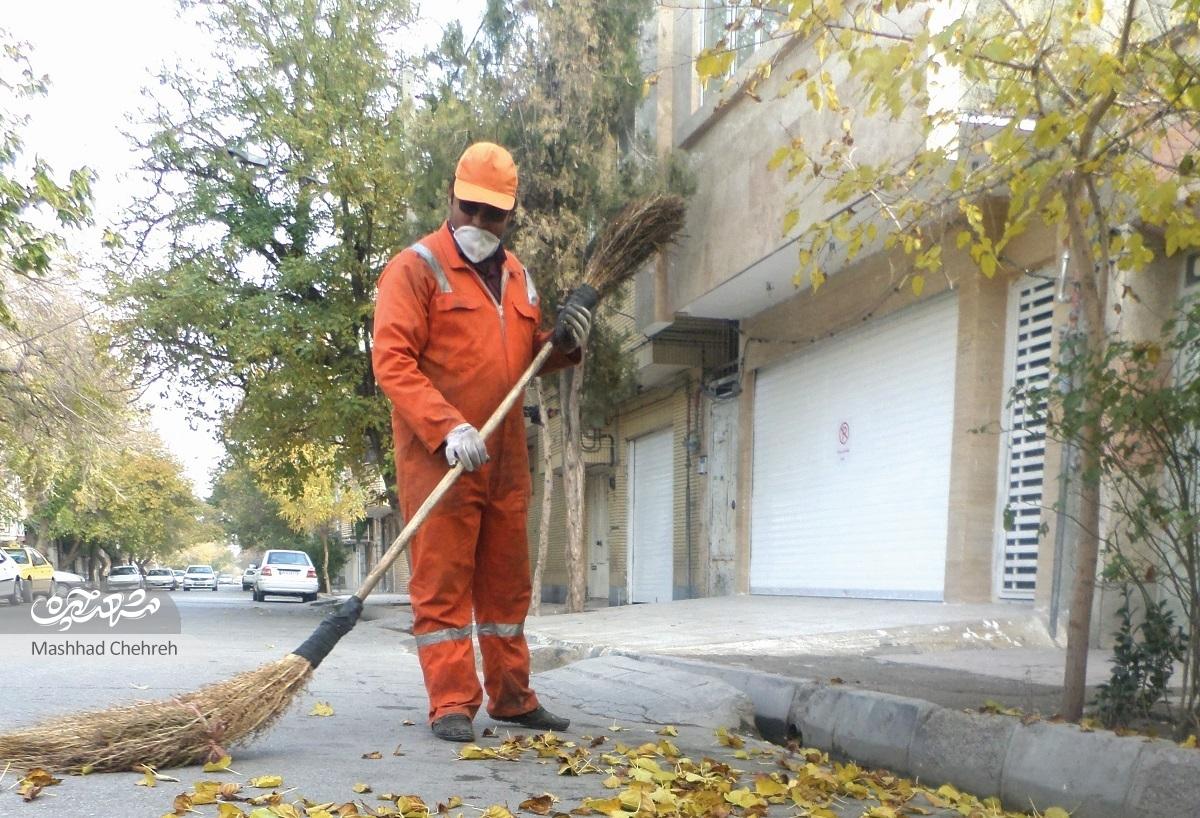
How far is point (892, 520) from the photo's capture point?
11164mm

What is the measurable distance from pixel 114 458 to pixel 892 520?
12257mm

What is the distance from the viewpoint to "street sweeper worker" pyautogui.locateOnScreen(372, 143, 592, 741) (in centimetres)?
430

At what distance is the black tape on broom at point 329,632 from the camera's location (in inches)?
161

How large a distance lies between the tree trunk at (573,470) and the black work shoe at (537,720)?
8041 mm

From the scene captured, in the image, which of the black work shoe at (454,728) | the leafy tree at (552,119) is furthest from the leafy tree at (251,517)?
the black work shoe at (454,728)

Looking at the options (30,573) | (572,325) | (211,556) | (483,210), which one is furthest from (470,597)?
(211,556)

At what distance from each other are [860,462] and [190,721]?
894cm

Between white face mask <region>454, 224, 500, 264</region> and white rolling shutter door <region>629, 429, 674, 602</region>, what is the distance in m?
12.8

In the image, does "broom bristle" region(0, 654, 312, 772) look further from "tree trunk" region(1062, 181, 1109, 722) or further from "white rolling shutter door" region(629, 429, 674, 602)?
"white rolling shutter door" region(629, 429, 674, 602)

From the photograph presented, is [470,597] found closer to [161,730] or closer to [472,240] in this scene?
[161,730]

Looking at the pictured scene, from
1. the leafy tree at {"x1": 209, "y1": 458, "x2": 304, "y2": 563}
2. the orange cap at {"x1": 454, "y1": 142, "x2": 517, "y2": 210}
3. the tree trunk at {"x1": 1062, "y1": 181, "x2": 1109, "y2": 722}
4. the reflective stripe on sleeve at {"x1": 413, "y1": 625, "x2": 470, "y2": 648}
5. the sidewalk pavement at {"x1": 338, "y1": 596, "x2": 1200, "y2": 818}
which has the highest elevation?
the orange cap at {"x1": 454, "y1": 142, "x2": 517, "y2": 210}

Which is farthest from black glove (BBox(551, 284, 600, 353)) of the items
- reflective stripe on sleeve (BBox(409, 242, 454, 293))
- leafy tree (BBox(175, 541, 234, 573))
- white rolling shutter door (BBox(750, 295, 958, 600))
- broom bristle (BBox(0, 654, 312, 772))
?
leafy tree (BBox(175, 541, 234, 573))

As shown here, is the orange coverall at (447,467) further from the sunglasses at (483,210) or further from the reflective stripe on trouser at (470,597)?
the sunglasses at (483,210)

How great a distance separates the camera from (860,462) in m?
11.9
